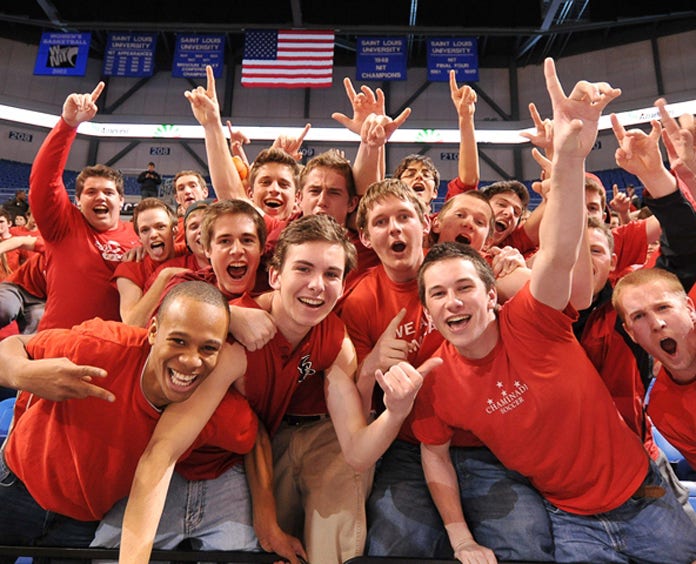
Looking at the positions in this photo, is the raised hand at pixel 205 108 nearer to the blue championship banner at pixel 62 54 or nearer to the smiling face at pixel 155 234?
the smiling face at pixel 155 234

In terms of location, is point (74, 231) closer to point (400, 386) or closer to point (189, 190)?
point (189, 190)

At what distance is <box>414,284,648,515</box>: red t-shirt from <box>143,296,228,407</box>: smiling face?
1012 mm

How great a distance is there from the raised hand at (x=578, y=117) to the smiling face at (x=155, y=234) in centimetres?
241

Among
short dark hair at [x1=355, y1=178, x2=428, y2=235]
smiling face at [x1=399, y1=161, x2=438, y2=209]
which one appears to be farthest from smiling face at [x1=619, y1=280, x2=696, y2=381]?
smiling face at [x1=399, y1=161, x2=438, y2=209]

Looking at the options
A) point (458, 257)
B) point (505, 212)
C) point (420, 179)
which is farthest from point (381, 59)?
point (458, 257)

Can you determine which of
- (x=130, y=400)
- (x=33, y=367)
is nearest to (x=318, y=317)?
(x=130, y=400)

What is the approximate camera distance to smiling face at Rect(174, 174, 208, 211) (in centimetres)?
470

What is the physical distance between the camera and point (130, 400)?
1941 mm

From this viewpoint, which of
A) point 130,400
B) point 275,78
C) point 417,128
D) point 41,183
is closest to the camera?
point 130,400

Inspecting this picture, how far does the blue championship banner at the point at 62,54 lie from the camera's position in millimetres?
11992

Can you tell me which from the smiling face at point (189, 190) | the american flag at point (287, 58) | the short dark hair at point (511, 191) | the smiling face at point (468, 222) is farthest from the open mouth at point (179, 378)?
the american flag at point (287, 58)

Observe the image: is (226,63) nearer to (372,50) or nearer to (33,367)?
(372,50)

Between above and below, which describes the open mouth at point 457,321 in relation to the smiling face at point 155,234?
below

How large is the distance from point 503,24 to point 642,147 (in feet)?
41.4
